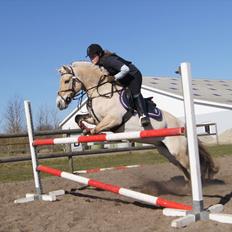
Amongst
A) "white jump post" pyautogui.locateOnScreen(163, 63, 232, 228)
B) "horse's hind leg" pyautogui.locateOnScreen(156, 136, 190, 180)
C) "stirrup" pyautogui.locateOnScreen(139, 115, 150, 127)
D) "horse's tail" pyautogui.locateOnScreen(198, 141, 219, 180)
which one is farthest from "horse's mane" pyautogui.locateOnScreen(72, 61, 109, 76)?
"white jump post" pyautogui.locateOnScreen(163, 63, 232, 228)

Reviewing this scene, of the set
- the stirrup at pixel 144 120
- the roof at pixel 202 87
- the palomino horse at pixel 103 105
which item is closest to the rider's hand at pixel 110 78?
the palomino horse at pixel 103 105

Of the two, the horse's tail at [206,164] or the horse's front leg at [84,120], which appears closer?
the horse's front leg at [84,120]

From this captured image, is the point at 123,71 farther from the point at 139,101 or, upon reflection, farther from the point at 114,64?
the point at 139,101

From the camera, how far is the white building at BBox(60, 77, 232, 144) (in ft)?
102

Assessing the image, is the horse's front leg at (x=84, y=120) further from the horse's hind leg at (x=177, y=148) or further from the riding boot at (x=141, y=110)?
the horse's hind leg at (x=177, y=148)

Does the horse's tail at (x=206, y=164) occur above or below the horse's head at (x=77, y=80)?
below

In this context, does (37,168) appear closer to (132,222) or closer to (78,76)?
(78,76)

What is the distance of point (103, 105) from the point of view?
19.3 feet

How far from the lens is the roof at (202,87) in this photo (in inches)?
1358

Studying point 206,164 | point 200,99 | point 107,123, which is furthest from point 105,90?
point 200,99

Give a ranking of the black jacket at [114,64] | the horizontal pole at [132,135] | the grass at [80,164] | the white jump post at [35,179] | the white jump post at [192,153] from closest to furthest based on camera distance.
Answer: the white jump post at [192,153] → the horizontal pole at [132,135] → the black jacket at [114,64] → the white jump post at [35,179] → the grass at [80,164]

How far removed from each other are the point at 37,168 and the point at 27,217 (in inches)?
57.1

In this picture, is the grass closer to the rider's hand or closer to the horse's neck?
the horse's neck

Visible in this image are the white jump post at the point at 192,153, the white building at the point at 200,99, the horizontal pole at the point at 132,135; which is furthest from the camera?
the white building at the point at 200,99
